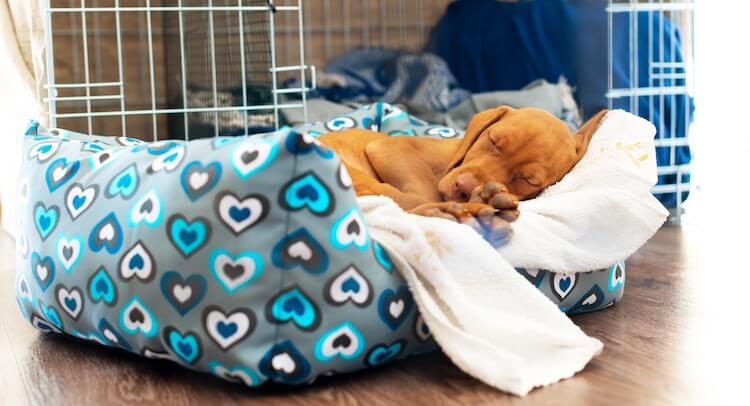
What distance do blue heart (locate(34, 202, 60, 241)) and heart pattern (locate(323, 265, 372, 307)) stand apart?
0.54 m

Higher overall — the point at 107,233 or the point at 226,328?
the point at 107,233

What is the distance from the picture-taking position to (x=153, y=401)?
134 centimetres

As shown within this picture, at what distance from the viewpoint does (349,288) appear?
1339 mm

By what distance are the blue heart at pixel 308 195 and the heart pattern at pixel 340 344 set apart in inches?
6.8

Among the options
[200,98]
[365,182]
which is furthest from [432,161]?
[200,98]

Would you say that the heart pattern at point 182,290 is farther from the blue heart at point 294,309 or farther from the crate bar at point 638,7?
the crate bar at point 638,7

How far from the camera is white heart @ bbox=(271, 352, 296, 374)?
1293mm

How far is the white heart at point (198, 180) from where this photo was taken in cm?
132

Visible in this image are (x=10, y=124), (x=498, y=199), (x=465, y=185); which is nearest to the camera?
(x=498, y=199)

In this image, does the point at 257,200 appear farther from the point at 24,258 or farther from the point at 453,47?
the point at 453,47

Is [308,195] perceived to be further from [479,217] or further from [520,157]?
[520,157]

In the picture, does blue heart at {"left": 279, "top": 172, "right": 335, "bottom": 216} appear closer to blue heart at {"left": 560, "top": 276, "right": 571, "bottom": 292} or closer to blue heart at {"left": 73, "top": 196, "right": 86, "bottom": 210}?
blue heart at {"left": 73, "top": 196, "right": 86, "bottom": 210}

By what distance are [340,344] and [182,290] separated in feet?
0.79

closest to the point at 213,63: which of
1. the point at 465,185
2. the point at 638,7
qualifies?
the point at 465,185
